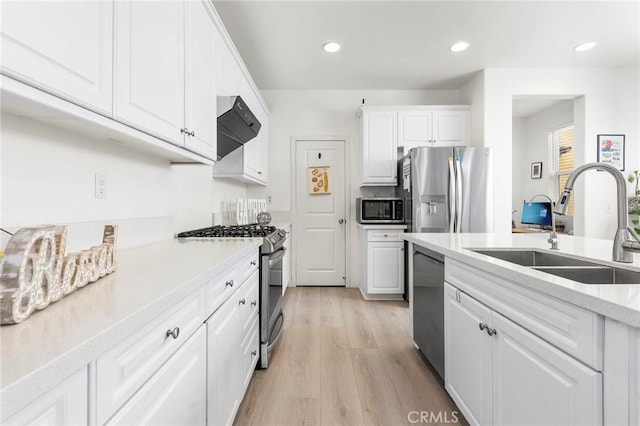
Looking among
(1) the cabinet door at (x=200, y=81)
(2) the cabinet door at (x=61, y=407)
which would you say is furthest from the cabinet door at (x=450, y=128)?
(2) the cabinet door at (x=61, y=407)

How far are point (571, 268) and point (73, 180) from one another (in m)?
2.09

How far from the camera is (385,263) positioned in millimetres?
3428

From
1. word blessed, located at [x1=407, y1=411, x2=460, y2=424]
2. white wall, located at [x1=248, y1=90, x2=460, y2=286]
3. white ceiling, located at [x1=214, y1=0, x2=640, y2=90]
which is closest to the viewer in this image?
word blessed, located at [x1=407, y1=411, x2=460, y2=424]

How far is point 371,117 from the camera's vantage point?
12.1 feet

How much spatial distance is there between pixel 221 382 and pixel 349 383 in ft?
3.00

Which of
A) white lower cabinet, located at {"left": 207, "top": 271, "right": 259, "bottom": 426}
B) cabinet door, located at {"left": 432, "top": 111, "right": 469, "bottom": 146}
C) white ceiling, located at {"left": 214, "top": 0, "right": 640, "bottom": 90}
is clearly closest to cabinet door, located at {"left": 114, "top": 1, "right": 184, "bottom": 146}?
white lower cabinet, located at {"left": 207, "top": 271, "right": 259, "bottom": 426}

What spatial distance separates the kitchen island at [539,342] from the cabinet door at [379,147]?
2243 millimetres

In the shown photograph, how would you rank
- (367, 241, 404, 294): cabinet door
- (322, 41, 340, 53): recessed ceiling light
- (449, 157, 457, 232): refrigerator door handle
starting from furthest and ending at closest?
Answer: (367, 241, 404, 294): cabinet door
(449, 157, 457, 232): refrigerator door handle
(322, 41, 340, 53): recessed ceiling light

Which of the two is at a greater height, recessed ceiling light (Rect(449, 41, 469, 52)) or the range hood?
recessed ceiling light (Rect(449, 41, 469, 52))

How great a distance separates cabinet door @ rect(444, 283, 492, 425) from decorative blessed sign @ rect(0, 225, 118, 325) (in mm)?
1421

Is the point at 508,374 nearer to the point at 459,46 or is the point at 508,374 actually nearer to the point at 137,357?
the point at 137,357

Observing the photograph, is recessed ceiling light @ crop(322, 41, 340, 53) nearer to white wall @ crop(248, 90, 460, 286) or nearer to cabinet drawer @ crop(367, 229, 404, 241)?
white wall @ crop(248, 90, 460, 286)

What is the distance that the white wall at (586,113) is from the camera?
3.47 meters

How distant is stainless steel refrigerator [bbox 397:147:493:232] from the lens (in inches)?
126
